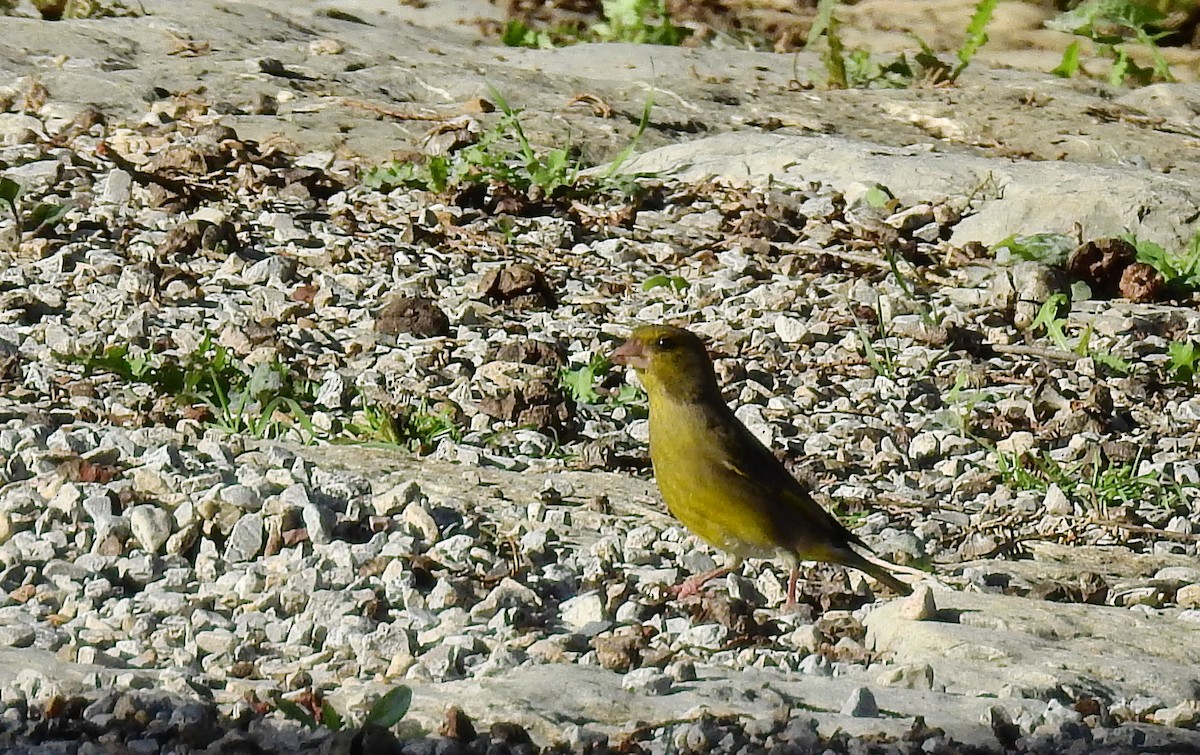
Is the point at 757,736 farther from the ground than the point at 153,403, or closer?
farther from the ground

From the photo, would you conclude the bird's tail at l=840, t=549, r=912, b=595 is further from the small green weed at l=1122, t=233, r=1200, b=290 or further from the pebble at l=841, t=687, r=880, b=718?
the small green weed at l=1122, t=233, r=1200, b=290

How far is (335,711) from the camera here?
11.2 feet

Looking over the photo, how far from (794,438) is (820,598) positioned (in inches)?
50.0

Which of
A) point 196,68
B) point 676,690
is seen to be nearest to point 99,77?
point 196,68

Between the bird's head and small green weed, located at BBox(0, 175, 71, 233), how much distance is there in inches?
105

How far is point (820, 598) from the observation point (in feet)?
14.2

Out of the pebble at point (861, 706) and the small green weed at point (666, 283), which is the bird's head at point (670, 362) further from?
the small green weed at point (666, 283)

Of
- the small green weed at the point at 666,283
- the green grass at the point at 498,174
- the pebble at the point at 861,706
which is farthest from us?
the green grass at the point at 498,174

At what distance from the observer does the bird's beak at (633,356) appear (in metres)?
4.65

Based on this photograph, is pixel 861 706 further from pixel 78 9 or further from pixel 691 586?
pixel 78 9

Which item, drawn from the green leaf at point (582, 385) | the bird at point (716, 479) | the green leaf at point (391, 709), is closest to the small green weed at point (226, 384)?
the green leaf at point (582, 385)

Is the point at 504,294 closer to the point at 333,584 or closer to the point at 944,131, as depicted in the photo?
the point at 333,584

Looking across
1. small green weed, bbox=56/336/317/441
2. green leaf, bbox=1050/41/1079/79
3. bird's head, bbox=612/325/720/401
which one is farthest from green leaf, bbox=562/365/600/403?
green leaf, bbox=1050/41/1079/79

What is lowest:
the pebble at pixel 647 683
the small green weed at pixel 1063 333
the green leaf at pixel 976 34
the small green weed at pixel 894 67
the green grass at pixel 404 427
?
the green grass at pixel 404 427
